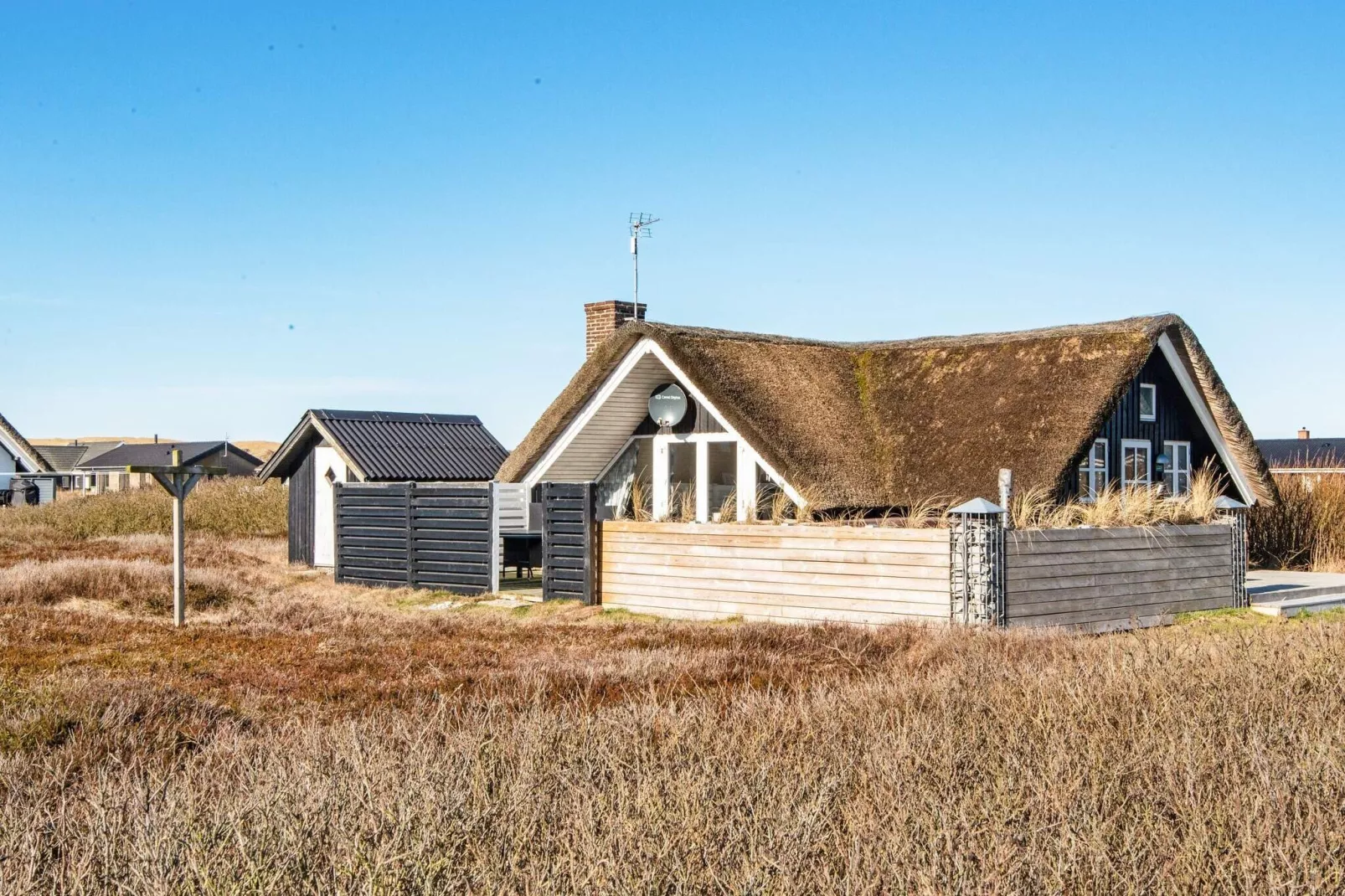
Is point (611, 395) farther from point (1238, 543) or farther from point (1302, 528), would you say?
point (1302, 528)

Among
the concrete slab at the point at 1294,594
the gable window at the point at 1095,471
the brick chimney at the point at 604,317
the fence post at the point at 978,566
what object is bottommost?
the concrete slab at the point at 1294,594

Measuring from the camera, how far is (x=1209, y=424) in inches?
779

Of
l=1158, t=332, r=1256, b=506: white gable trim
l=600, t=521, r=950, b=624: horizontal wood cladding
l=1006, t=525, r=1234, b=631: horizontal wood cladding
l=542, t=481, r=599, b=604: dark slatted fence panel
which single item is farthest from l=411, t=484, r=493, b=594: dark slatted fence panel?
l=1158, t=332, r=1256, b=506: white gable trim

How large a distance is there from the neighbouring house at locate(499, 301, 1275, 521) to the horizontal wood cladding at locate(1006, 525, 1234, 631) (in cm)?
162

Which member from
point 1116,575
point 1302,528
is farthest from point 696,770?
point 1302,528

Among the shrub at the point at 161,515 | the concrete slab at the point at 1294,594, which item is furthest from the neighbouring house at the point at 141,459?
the concrete slab at the point at 1294,594

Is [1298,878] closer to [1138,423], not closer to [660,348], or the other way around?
[660,348]

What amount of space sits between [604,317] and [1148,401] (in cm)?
913

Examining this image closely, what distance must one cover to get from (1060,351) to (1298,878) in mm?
13973

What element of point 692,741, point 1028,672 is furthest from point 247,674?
point 1028,672

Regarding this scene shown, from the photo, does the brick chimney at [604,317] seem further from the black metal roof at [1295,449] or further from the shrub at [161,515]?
the black metal roof at [1295,449]

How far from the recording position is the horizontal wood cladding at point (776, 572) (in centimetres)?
1327

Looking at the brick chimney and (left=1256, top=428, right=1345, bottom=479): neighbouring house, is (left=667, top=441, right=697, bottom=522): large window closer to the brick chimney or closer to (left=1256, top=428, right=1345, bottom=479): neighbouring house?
the brick chimney

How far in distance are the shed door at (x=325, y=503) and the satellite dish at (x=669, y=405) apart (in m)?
7.65
